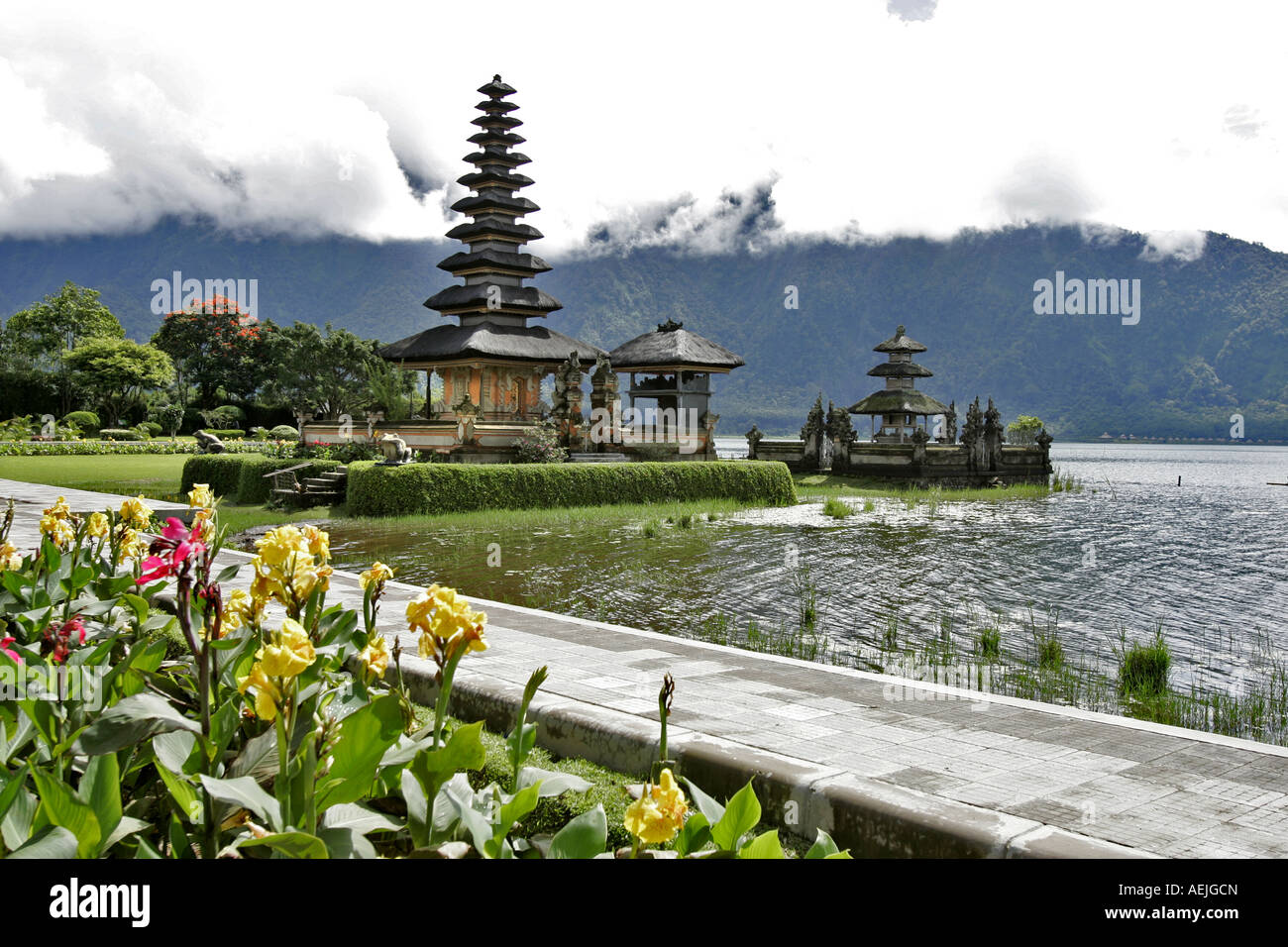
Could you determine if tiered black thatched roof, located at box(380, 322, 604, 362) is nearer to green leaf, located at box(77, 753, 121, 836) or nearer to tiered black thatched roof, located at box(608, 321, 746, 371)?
tiered black thatched roof, located at box(608, 321, 746, 371)

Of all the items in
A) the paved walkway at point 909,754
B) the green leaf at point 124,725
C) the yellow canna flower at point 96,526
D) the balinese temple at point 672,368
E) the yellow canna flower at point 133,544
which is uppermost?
the balinese temple at point 672,368

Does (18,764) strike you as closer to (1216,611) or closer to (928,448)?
(1216,611)

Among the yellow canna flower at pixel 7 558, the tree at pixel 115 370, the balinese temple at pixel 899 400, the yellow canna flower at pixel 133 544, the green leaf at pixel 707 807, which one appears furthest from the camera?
the tree at pixel 115 370

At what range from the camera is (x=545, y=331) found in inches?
1640

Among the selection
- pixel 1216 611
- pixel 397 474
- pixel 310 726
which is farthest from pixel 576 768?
pixel 397 474

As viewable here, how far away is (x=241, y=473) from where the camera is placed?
25156 millimetres

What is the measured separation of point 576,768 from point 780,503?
25897mm

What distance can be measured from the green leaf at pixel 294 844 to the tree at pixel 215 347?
230 feet

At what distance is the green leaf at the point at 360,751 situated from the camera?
10.0 ft

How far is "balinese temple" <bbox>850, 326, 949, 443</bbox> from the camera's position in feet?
173

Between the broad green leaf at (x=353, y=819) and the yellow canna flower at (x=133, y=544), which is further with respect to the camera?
the yellow canna flower at (x=133, y=544)

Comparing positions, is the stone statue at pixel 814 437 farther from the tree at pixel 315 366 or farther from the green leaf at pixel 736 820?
the green leaf at pixel 736 820

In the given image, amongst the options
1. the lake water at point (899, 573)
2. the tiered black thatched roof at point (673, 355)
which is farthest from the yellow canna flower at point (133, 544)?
the tiered black thatched roof at point (673, 355)

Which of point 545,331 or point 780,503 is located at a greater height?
point 545,331
